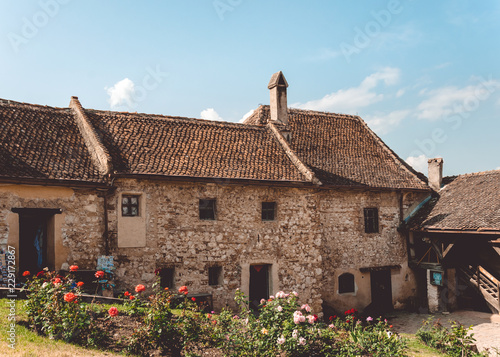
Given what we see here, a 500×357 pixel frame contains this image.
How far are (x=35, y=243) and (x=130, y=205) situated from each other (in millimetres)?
3175

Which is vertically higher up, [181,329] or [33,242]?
[33,242]

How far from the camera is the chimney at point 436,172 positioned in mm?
20656

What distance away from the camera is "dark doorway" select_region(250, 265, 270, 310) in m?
16.2

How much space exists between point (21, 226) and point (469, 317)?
16568 millimetres

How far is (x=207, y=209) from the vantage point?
15.6 m

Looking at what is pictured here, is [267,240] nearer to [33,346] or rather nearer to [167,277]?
[167,277]

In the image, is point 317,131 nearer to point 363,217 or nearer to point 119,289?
point 363,217

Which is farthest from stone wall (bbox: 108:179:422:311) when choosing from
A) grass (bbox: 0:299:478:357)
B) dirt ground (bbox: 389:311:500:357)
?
grass (bbox: 0:299:478:357)

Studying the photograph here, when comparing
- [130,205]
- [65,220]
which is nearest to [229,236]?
[130,205]

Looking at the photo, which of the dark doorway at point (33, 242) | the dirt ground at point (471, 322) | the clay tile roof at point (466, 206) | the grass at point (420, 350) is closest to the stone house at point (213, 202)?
the dark doorway at point (33, 242)

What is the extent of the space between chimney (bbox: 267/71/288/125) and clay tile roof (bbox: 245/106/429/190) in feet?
2.20

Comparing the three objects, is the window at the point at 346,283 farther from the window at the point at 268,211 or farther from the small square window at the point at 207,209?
the small square window at the point at 207,209

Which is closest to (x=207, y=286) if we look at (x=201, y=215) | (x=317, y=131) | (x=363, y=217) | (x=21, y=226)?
(x=201, y=215)

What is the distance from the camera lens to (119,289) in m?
13.8
